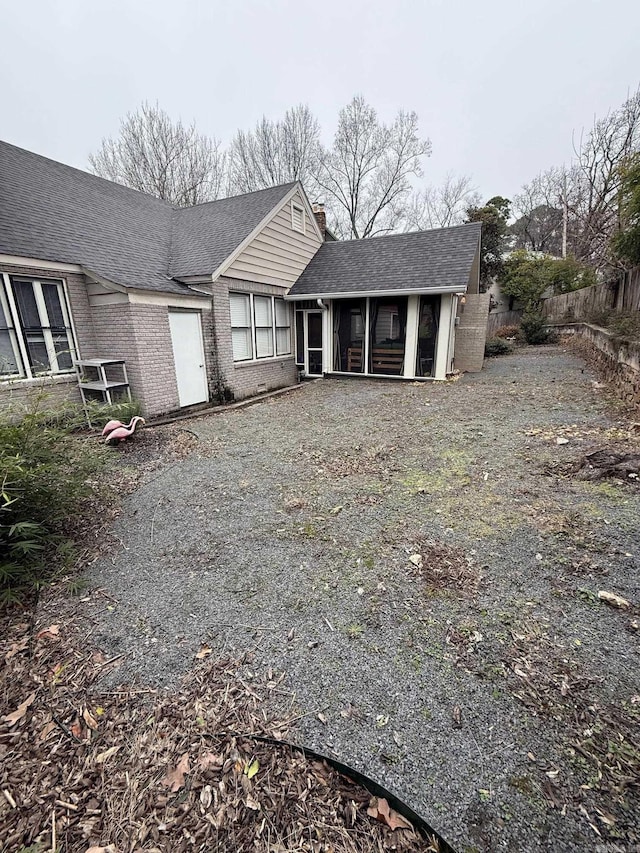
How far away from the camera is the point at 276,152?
2331cm

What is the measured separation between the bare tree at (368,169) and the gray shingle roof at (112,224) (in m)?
16.9

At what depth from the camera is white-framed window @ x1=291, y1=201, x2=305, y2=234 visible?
1122 cm

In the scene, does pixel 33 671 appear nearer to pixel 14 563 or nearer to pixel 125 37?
pixel 14 563

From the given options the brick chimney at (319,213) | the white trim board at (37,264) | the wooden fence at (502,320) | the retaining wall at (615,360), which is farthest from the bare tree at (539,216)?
the white trim board at (37,264)

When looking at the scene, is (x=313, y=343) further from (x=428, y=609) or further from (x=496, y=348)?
(x=428, y=609)

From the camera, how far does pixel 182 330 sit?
26.5 ft

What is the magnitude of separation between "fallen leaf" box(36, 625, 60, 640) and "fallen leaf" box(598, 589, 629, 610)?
142 inches

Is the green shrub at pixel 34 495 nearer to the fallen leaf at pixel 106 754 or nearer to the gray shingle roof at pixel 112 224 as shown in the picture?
the fallen leaf at pixel 106 754

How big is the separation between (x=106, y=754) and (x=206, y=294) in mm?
8224

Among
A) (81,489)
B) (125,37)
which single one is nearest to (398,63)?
(125,37)

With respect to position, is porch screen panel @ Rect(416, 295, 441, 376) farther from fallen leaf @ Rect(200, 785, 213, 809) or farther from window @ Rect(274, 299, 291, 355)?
fallen leaf @ Rect(200, 785, 213, 809)

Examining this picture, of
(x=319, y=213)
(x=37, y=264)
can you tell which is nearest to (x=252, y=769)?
(x=37, y=264)

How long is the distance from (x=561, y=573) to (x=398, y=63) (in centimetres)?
2362

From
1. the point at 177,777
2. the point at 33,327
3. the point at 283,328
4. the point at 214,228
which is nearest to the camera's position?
the point at 177,777
